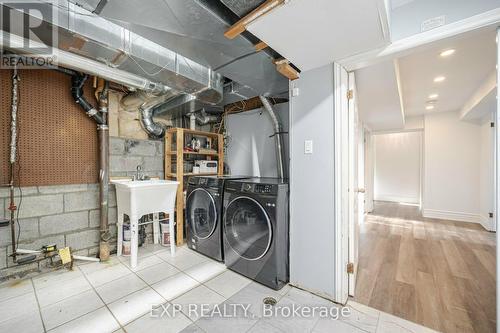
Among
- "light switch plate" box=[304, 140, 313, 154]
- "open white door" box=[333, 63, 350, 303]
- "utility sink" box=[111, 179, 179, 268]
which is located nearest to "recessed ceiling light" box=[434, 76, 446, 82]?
"open white door" box=[333, 63, 350, 303]

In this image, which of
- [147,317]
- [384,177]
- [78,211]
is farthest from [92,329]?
[384,177]

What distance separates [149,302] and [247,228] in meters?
1.00

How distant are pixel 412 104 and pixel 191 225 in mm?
4614

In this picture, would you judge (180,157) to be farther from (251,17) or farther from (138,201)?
(251,17)

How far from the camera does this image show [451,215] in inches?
174

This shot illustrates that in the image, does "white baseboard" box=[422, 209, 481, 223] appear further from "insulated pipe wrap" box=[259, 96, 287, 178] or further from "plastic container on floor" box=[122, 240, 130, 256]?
"plastic container on floor" box=[122, 240, 130, 256]

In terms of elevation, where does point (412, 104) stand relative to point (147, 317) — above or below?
above

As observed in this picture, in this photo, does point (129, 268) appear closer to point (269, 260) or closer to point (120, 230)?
point (120, 230)

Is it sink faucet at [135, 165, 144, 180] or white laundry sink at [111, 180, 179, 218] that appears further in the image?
sink faucet at [135, 165, 144, 180]

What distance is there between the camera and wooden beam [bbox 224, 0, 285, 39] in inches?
42.5

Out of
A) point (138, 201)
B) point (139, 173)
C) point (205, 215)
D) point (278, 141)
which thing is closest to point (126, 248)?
point (138, 201)

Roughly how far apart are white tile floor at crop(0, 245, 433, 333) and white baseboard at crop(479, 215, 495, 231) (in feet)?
12.4

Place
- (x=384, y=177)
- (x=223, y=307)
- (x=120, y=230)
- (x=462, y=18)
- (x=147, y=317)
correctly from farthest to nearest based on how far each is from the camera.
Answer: (x=384, y=177)
(x=120, y=230)
(x=223, y=307)
(x=147, y=317)
(x=462, y=18)

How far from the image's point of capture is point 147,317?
59.0 inches
